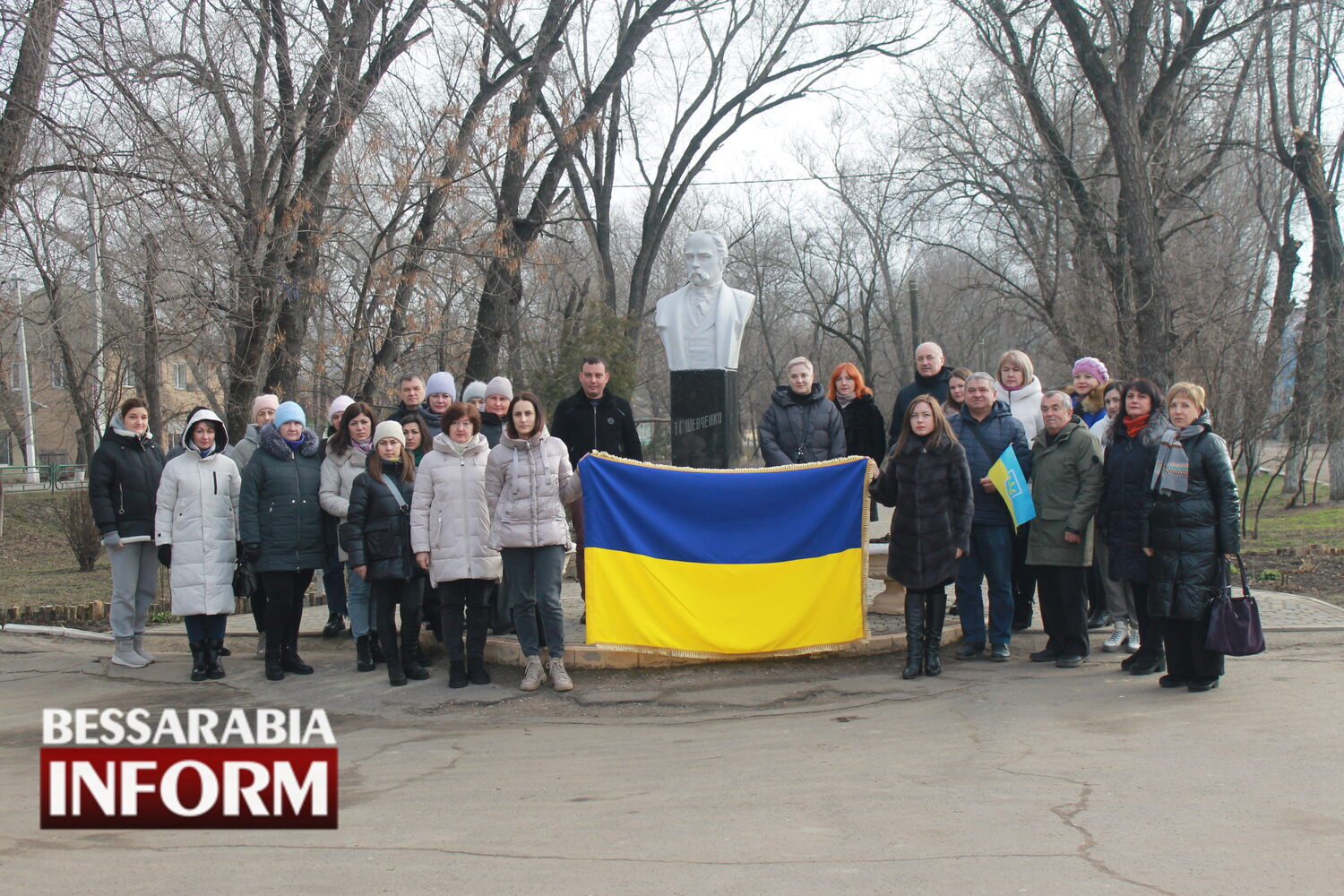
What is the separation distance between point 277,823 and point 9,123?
7628 millimetres

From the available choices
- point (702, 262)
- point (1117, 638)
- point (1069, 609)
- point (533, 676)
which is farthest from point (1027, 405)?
point (533, 676)

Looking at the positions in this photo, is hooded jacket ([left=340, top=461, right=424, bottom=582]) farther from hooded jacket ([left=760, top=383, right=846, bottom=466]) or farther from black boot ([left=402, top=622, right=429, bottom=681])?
hooded jacket ([left=760, top=383, right=846, bottom=466])

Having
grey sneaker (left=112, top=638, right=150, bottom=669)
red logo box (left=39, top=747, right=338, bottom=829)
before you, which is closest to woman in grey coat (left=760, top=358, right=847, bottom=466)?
red logo box (left=39, top=747, right=338, bottom=829)

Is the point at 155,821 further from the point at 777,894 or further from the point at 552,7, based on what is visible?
the point at 552,7

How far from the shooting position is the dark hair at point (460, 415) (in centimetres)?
734

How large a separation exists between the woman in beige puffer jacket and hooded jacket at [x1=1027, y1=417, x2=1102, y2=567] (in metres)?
3.17

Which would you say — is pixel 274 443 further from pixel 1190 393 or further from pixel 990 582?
pixel 1190 393

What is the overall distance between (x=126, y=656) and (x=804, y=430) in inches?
208

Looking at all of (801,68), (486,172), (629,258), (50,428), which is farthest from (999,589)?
(50,428)


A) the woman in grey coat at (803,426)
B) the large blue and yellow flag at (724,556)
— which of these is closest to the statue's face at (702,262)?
the woman in grey coat at (803,426)

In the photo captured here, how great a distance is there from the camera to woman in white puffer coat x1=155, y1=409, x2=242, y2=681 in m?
7.70

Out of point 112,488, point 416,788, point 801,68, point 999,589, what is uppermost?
point 801,68

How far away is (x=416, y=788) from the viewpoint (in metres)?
5.16

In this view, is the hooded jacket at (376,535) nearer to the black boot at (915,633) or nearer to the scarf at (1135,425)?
the black boot at (915,633)
